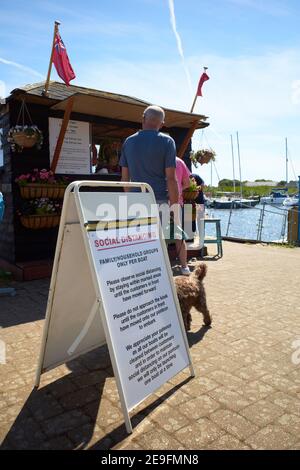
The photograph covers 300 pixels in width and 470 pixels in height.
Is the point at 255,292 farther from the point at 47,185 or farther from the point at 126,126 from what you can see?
the point at 126,126

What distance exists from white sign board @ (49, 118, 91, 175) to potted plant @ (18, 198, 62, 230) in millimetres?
861

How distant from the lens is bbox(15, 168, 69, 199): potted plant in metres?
6.48

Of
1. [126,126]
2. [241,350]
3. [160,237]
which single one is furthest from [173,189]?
[126,126]

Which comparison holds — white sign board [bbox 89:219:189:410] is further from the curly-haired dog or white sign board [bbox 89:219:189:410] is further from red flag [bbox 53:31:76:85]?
red flag [bbox 53:31:76:85]

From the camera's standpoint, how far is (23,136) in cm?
644

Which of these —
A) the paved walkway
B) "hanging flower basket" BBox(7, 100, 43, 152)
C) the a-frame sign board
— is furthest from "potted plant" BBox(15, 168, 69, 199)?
the a-frame sign board

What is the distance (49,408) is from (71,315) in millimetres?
717

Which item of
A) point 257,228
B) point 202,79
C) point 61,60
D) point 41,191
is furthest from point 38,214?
point 257,228

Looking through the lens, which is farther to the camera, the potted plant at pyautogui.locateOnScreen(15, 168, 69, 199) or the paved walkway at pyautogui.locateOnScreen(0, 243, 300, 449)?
the potted plant at pyautogui.locateOnScreen(15, 168, 69, 199)

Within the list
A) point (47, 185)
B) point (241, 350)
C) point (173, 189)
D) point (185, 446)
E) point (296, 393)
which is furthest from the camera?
point (47, 185)

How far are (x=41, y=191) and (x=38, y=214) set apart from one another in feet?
1.33

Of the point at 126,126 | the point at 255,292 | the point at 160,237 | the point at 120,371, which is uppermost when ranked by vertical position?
the point at 126,126

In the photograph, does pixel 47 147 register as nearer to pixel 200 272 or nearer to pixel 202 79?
pixel 202 79

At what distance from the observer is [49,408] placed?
277 centimetres
